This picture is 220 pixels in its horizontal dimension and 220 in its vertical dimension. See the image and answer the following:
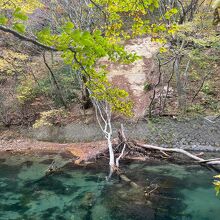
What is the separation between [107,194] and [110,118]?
730 cm

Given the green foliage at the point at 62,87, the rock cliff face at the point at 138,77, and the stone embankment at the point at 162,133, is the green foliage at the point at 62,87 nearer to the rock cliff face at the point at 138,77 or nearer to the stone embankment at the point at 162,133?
the stone embankment at the point at 162,133

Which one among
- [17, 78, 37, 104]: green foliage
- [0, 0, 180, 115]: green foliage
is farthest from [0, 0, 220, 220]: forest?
[17, 78, 37, 104]: green foliage

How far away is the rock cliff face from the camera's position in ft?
61.3

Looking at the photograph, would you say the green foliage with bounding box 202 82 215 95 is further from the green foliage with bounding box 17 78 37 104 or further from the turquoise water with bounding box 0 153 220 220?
the green foliage with bounding box 17 78 37 104

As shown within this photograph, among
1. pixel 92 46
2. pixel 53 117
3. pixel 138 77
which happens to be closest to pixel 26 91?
pixel 53 117

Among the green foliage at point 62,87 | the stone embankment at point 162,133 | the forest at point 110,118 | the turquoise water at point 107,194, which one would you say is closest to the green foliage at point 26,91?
the forest at point 110,118

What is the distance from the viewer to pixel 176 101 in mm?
17641

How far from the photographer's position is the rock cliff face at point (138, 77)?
1867cm

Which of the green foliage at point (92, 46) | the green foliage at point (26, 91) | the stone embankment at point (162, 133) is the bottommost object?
the stone embankment at point (162, 133)

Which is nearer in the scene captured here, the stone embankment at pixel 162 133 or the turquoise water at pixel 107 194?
the turquoise water at pixel 107 194

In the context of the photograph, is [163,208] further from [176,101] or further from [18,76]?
[18,76]

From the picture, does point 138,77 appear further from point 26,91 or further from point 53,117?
point 26,91

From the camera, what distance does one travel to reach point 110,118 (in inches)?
667

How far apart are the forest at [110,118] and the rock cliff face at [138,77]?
0.09 meters
